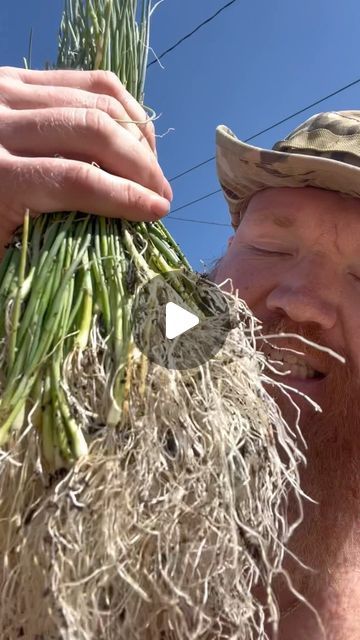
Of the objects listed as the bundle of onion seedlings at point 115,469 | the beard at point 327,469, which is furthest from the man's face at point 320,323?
the bundle of onion seedlings at point 115,469

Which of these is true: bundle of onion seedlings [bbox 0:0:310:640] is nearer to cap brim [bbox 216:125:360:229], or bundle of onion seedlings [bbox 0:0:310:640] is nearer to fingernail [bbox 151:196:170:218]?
fingernail [bbox 151:196:170:218]

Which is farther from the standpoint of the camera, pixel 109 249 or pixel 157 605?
pixel 109 249

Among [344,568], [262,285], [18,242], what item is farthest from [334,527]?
[18,242]

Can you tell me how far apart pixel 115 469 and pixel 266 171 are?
2.70 feet

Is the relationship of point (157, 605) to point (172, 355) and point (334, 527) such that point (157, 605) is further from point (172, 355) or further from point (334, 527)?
point (334, 527)

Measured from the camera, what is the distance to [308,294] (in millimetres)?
1141

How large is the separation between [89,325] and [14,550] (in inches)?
10.9

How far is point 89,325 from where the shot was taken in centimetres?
75

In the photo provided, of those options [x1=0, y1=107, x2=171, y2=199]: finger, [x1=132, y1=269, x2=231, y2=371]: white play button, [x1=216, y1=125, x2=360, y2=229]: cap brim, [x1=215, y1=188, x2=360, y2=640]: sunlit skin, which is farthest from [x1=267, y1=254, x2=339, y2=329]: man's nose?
[x1=0, y1=107, x2=171, y2=199]: finger

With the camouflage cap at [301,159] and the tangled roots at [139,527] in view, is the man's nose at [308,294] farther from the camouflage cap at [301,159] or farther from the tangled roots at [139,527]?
the tangled roots at [139,527]

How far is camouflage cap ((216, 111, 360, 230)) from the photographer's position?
3.88 ft

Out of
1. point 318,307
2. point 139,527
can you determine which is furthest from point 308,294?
point 139,527

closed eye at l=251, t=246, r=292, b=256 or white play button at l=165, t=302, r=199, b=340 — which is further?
closed eye at l=251, t=246, r=292, b=256

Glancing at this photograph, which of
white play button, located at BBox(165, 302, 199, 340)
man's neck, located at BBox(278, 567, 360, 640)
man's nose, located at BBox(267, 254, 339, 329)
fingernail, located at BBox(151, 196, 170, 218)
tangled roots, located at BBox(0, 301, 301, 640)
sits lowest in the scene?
man's neck, located at BBox(278, 567, 360, 640)
